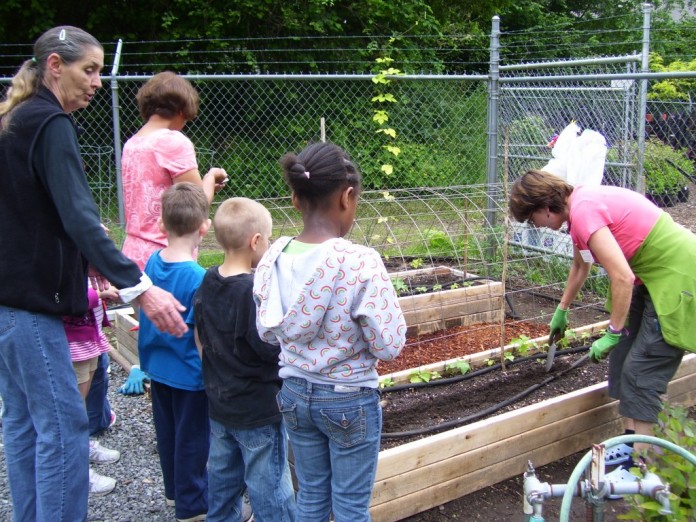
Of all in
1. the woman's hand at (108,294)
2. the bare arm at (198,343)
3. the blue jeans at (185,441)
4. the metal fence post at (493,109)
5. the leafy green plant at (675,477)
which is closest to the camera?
the leafy green plant at (675,477)

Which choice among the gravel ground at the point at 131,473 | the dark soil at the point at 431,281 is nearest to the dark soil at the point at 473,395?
the gravel ground at the point at 131,473

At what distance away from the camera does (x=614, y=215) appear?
3086 mm

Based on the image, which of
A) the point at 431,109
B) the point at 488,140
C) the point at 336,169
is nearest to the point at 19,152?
the point at 336,169

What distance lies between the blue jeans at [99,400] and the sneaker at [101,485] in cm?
44

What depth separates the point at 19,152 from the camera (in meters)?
2.24

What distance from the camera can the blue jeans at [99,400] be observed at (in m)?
3.47

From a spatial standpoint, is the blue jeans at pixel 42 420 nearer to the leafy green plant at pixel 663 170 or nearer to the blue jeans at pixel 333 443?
the blue jeans at pixel 333 443

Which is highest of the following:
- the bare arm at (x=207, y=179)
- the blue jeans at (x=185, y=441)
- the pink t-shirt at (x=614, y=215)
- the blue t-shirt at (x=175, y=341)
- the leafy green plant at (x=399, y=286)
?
the bare arm at (x=207, y=179)

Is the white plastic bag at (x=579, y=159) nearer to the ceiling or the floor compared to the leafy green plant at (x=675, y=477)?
nearer to the ceiling

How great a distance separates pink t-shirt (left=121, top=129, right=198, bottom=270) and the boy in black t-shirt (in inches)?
32.7

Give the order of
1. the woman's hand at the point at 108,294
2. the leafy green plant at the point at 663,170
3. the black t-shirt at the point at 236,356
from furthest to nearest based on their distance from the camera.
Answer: the leafy green plant at the point at 663,170 < the woman's hand at the point at 108,294 < the black t-shirt at the point at 236,356

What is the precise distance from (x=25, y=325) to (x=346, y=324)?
1119 mm

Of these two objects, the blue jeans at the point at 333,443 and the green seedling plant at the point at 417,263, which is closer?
the blue jeans at the point at 333,443

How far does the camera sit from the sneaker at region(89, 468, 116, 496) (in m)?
3.24
